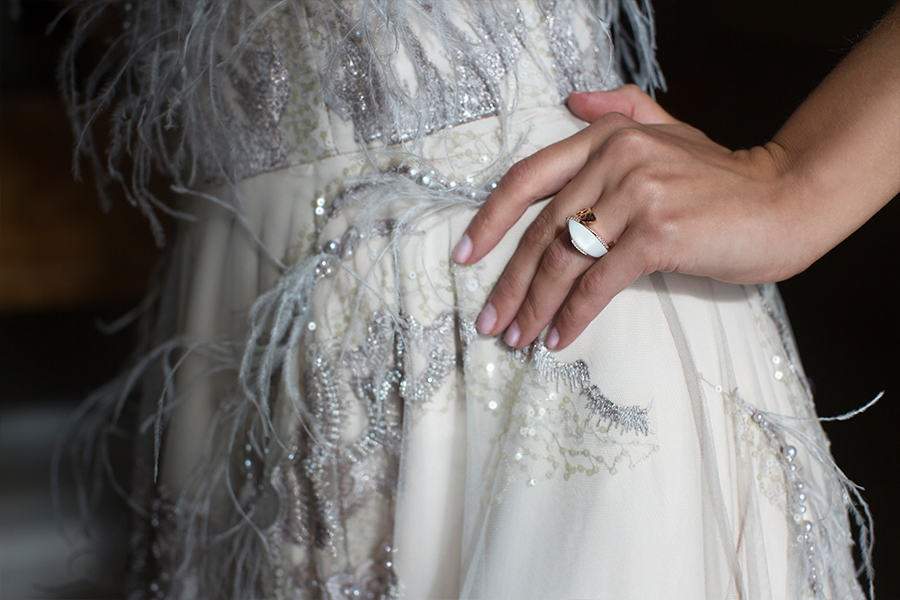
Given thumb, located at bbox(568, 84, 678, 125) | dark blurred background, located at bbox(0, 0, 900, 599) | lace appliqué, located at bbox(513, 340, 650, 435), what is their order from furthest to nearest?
dark blurred background, located at bbox(0, 0, 900, 599)
thumb, located at bbox(568, 84, 678, 125)
lace appliqué, located at bbox(513, 340, 650, 435)

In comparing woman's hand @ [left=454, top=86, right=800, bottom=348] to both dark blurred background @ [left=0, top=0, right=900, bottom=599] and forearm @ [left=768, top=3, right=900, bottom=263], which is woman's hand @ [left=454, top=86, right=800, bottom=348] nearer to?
forearm @ [left=768, top=3, right=900, bottom=263]

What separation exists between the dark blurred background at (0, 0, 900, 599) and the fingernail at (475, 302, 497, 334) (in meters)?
1.48

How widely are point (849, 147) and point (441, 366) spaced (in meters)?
0.36

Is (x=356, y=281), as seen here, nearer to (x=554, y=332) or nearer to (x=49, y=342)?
(x=554, y=332)

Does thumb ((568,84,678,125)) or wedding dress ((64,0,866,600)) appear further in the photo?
thumb ((568,84,678,125))

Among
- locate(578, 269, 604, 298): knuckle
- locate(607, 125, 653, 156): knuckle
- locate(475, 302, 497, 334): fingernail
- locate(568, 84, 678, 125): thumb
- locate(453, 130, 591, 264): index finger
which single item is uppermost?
locate(568, 84, 678, 125): thumb

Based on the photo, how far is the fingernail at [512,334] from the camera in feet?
1.61

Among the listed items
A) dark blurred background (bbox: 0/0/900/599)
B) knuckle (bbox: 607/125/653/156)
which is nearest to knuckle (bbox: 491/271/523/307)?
knuckle (bbox: 607/125/653/156)

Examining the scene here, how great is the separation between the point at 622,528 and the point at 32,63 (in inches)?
114

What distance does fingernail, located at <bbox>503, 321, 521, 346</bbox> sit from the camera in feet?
1.61

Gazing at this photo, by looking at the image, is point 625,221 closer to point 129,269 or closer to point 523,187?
point 523,187

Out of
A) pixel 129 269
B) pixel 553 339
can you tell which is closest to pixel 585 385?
pixel 553 339

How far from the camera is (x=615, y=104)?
0.58 meters

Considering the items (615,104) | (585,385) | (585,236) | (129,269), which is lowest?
(585,385)
